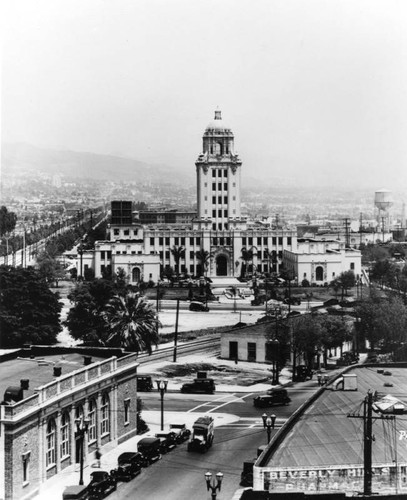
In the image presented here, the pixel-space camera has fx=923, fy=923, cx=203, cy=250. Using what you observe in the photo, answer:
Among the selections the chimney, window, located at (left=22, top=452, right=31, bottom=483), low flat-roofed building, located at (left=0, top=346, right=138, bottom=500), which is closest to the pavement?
low flat-roofed building, located at (left=0, top=346, right=138, bottom=500)

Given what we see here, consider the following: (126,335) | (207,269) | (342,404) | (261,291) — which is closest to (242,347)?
(126,335)

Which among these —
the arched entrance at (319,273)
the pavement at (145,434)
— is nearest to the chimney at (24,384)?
the pavement at (145,434)

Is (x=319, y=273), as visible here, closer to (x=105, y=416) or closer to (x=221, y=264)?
(x=221, y=264)

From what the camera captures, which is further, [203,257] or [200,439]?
[203,257]

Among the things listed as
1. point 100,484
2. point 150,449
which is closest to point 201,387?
point 150,449

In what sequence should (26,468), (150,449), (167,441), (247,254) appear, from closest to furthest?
(26,468) < (150,449) < (167,441) < (247,254)

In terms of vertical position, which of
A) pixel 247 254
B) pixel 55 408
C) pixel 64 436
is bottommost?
pixel 64 436

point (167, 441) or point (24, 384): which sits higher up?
point (24, 384)

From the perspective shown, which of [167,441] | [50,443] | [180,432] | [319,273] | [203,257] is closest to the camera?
[50,443]
